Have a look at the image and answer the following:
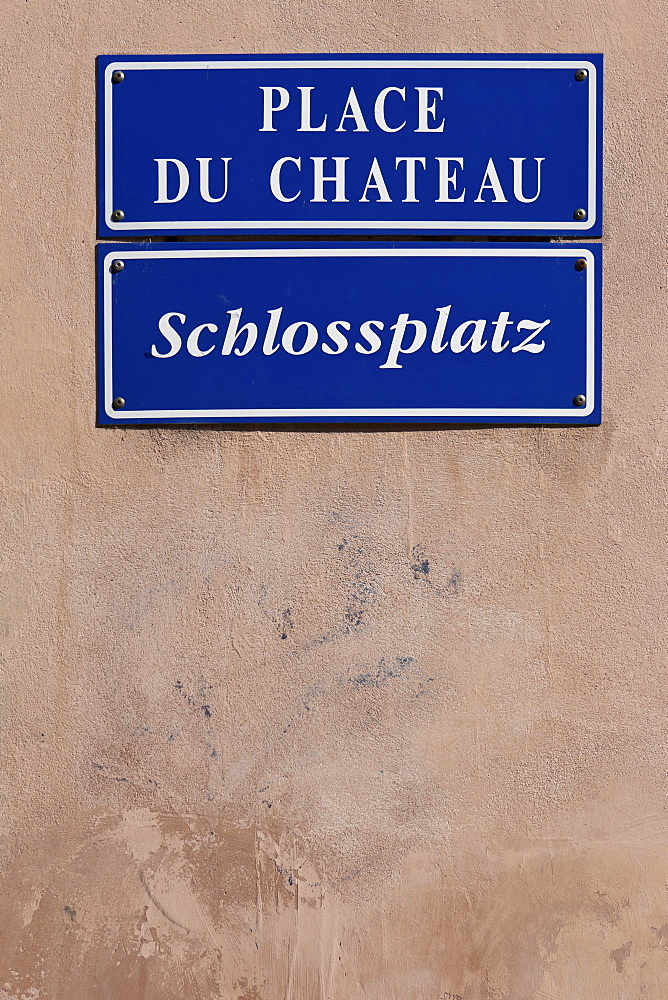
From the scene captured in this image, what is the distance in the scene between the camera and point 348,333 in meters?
2.05

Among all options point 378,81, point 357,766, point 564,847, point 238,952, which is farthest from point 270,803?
point 378,81

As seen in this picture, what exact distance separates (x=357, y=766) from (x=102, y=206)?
1.57 metres

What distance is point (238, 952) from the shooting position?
6.64ft

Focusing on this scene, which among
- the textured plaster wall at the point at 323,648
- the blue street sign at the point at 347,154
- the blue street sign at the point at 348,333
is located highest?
the blue street sign at the point at 347,154

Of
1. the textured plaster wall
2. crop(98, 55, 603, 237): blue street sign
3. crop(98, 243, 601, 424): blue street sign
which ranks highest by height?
crop(98, 55, 603, 237): blue street sign

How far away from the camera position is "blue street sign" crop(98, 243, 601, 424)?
2.04 metres

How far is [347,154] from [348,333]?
0.46 m

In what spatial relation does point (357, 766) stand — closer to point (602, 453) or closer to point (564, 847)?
point (564, 847)

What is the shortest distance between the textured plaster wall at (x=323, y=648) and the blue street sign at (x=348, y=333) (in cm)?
7

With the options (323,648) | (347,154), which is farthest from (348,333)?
(323,648)

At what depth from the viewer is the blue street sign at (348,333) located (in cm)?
204

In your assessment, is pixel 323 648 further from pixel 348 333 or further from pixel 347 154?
pixel 347 154

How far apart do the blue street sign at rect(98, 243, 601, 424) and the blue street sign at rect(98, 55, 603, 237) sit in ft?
0.27

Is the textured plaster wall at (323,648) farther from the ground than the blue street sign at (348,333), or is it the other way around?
the blue street sign at (348,333)
